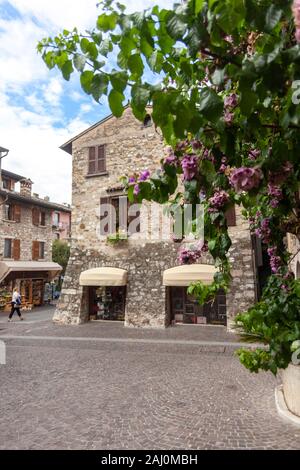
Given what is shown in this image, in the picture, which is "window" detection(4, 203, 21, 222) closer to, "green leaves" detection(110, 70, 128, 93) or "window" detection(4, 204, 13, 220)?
"window" detection(4, 204, 13, 220)

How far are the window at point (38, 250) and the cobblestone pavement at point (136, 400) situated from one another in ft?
51.1

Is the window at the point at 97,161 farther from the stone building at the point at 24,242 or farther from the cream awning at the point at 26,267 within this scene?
the cream awning at the point at 26,267

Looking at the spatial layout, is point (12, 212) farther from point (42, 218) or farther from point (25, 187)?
point (42, 218)

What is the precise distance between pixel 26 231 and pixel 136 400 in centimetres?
2069

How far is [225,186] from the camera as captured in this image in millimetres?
3076

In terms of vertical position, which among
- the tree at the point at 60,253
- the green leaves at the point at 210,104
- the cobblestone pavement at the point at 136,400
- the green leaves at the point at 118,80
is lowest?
the cobblestone pavement at the point at 136,400

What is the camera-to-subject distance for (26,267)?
22.4m

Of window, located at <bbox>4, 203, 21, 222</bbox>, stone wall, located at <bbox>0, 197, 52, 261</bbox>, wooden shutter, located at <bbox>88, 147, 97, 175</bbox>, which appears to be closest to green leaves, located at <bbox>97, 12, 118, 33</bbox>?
wooden shutter, located at <bbox>88, 147, 97, 175</bbox>

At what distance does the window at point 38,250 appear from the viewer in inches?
979

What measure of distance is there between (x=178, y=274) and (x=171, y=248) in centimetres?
138

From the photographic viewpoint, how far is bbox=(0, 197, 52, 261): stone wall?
2214cm

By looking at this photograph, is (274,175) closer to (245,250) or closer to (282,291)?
(282,291)

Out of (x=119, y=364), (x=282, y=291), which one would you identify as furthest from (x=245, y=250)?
(x=282, y=291)

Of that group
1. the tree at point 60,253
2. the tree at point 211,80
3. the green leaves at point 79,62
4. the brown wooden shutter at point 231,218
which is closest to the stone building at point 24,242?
the tree at point 60,253
